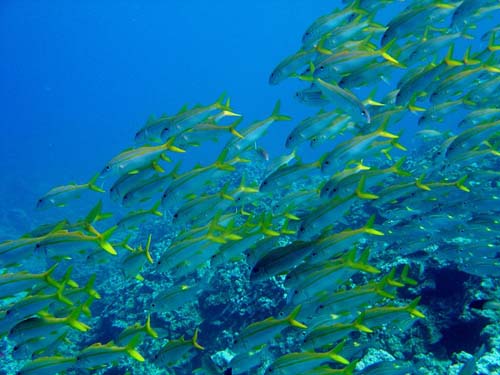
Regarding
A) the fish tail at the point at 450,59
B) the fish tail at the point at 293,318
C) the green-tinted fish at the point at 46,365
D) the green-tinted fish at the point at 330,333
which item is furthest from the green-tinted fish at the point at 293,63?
the green-tinted fish at the point at 46,365

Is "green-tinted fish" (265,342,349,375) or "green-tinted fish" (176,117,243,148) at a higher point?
"green-tinted fish" (176,117,243,148)

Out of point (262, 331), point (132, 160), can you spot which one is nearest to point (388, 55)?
point (132, 160)

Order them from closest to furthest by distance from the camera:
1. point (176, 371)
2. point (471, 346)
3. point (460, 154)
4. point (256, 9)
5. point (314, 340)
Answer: point (314, 340)
point (460, 154)
point (471, 346)
point (176, 371)
point (256, 9)

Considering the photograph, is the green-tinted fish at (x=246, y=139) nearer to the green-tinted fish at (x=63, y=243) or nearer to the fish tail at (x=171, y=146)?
the fish tail at (x=171, y=146)

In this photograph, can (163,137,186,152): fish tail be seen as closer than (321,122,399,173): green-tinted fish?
No

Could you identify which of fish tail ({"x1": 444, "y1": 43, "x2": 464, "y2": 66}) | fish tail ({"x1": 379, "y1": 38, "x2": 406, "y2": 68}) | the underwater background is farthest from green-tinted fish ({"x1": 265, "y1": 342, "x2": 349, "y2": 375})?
fish tail ({"x1": 444, "y1": 43, "x2": 464, "y2": 66})

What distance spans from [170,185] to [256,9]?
183439mm

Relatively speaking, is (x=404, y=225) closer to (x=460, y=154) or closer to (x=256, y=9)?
(x=460, y=154)

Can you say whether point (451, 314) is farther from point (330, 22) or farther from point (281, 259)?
point (330, 22)

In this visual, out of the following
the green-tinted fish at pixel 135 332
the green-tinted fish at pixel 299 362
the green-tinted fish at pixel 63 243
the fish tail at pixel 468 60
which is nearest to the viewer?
the green-tinted fish at pixel 299 362

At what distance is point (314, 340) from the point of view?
3.70 m

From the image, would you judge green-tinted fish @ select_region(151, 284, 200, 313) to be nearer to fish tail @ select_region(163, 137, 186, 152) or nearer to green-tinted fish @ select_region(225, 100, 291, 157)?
fish tail @ select_region(163, 137, 186, 152)

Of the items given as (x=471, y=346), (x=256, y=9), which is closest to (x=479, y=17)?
(x=471, y=346)

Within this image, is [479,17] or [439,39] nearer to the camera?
[439,39]
